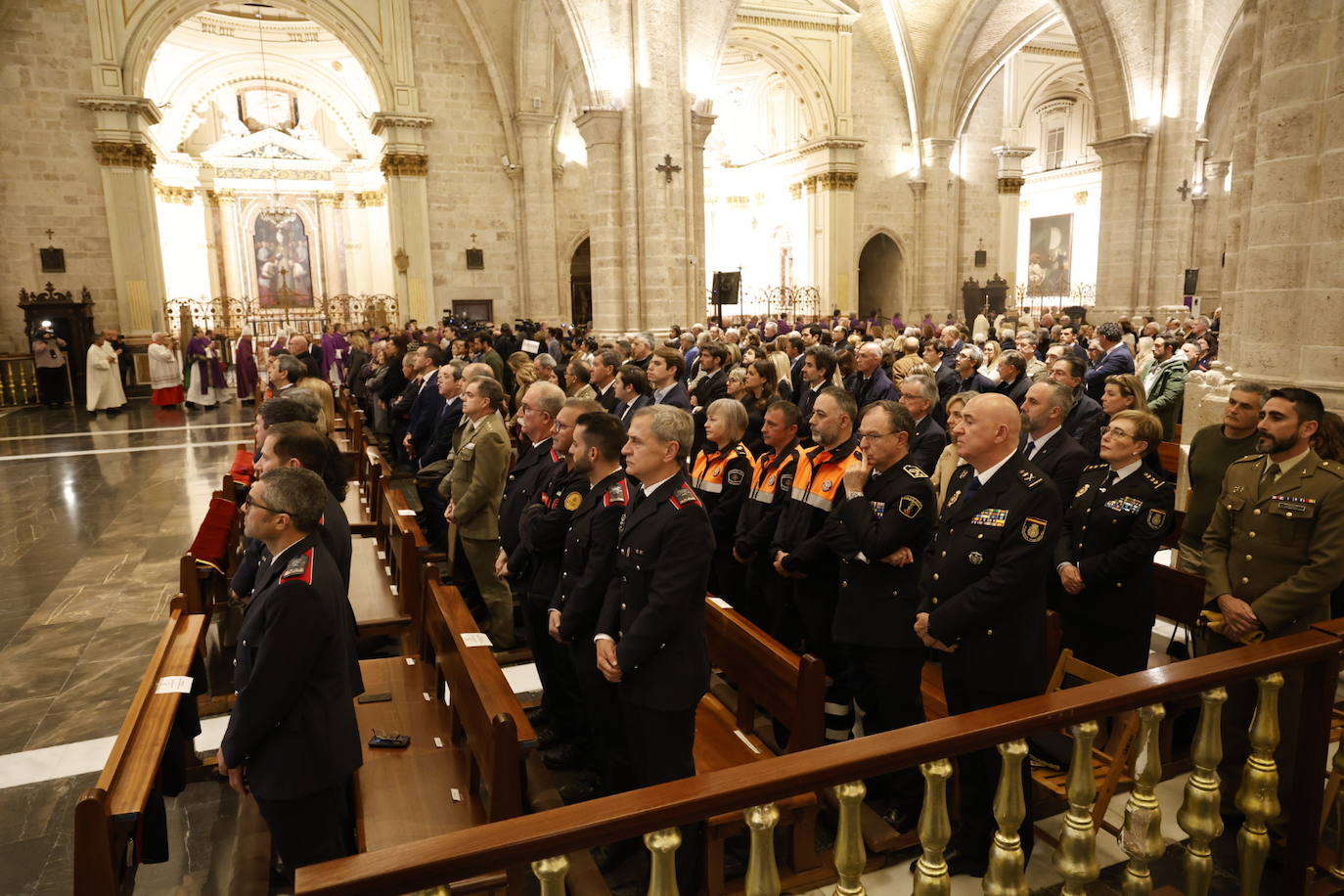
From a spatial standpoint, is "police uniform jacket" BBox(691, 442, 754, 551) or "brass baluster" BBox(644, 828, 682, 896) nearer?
"brass baluster" BBox(644, 828, 682, 896)

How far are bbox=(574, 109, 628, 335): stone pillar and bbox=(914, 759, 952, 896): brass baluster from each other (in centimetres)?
1340

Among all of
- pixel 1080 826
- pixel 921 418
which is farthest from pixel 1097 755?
pixel 921 418

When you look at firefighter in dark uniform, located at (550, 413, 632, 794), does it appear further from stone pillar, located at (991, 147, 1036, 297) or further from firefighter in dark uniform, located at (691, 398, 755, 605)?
stone pillar, located at (991, 147, 1036, 297)

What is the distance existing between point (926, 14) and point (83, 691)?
78.1 ft

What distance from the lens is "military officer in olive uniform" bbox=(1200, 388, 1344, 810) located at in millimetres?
3463

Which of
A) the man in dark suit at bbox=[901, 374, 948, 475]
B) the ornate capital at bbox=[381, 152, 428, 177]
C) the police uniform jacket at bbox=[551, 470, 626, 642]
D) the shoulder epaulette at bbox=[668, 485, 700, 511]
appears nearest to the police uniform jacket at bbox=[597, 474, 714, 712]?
the shoulder epaulette at bbox=[668, 485, 700, 511]

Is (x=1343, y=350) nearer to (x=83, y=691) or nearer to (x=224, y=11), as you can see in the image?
(x=83, y=691)

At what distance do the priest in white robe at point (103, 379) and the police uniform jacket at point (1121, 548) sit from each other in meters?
17.3

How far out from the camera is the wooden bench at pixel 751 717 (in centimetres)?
301

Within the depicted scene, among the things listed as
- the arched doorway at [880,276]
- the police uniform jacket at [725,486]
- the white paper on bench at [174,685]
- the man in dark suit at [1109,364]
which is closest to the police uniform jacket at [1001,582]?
the police uniform jacket at [725,486]

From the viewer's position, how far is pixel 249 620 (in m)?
2.84

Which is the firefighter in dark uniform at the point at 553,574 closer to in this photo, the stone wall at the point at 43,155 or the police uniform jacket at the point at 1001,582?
the police uniform jacket at the point at 1001,582

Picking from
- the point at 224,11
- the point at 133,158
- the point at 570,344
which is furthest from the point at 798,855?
the point at 224,11

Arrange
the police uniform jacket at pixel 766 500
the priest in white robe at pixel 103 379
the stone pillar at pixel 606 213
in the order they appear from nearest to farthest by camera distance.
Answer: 1. the police uniform jacket at pixel 766 500
2. the stone pillar at pixel 606 213
3. the priest in white robe at pixel 103 379
